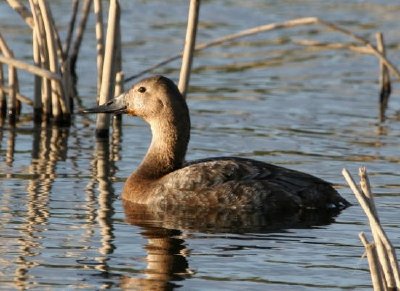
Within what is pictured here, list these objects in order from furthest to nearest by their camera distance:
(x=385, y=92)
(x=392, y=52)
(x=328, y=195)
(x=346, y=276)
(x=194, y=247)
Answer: (x=392, y=52) → (x=385, y=92) → (x=328, y=195) → (x=194, y=247) → (x=346, y=276)

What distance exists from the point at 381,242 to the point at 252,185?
154 inches

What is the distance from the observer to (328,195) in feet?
36.0

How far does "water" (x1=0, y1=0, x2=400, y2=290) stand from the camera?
8.73m

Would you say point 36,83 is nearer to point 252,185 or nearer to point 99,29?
point 99,29

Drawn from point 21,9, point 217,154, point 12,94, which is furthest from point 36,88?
point 217,154

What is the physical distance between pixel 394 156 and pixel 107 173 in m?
3.02

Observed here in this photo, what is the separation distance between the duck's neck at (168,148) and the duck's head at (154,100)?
4.2 inches

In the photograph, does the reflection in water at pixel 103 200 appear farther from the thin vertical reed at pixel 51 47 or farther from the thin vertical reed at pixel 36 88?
Result: the thin vertical reed at pixel 36 88

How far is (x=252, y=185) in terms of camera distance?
36.1ft

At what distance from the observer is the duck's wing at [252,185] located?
11.0 meters

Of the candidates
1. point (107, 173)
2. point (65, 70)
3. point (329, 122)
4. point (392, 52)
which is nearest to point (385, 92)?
point (329, 122)

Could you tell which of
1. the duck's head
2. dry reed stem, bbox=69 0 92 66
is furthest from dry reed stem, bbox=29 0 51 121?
the duck's head

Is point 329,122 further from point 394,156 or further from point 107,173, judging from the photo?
point 107,173

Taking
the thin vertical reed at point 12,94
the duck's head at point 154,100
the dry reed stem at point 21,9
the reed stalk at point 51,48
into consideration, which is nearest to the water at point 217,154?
the thin vertical reed at point 12,94
